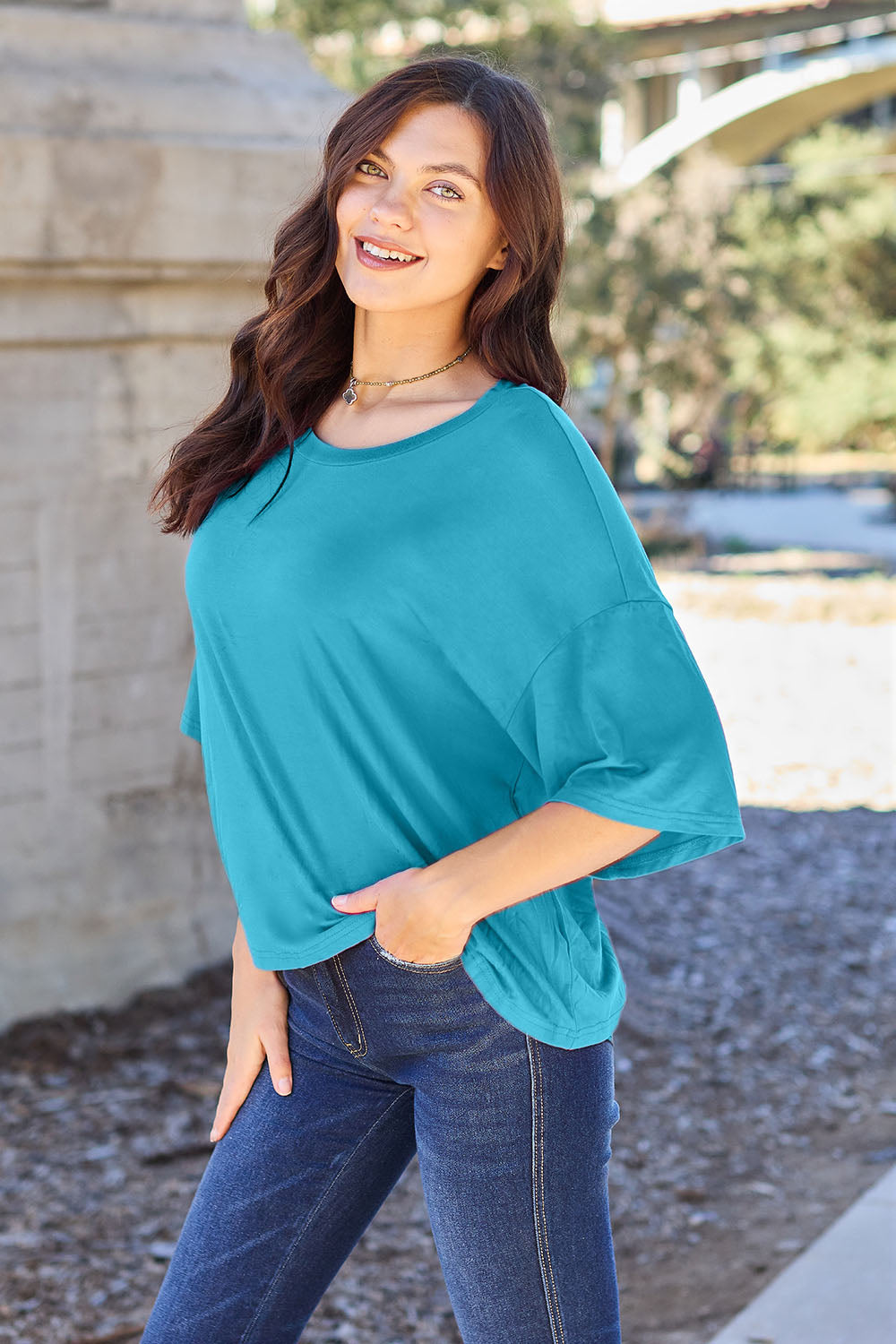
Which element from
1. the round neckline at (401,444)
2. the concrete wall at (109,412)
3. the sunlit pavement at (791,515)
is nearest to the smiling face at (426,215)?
the round neckline at (401,444)

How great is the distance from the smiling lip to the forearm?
0.65m

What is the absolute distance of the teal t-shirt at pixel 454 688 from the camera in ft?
5.03

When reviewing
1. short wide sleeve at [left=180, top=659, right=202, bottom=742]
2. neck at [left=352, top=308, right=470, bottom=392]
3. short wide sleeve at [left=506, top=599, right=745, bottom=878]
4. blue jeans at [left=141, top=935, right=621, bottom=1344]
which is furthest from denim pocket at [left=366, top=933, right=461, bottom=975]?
neck at [left=352, top=308, right=470, bottom=392]

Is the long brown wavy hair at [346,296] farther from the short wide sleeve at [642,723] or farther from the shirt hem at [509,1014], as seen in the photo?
the shirt hem at [509,1014]

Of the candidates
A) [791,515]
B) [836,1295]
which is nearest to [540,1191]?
[836,1295]

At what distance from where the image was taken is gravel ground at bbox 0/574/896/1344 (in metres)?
3.16

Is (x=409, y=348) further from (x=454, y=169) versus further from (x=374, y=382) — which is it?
(x=454, y=169)

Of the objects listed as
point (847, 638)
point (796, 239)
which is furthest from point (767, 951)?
point (796, 239)

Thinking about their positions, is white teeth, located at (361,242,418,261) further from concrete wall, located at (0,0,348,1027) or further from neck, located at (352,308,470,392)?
concrete wall, located at (0,0,348,1027)

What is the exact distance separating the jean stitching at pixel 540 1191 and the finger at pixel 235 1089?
0.40 meters

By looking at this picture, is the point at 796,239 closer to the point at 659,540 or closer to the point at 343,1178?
the point at 659,540

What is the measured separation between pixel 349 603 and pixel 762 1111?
307 centimetres

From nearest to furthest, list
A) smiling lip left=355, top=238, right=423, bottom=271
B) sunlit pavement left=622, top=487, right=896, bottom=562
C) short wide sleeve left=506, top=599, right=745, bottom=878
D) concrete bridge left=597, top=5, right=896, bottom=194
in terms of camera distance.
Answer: short wide sleeve left=506, top=599, right=745, bottom=878
smiling lip left=355, top=238, right=423, bottom=271
sunlit pavement left=622, top=487, right=896, bottom=562
concrete bridge left=597, top=5, right=896, bottom=194

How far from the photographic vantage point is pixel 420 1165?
1.68m
